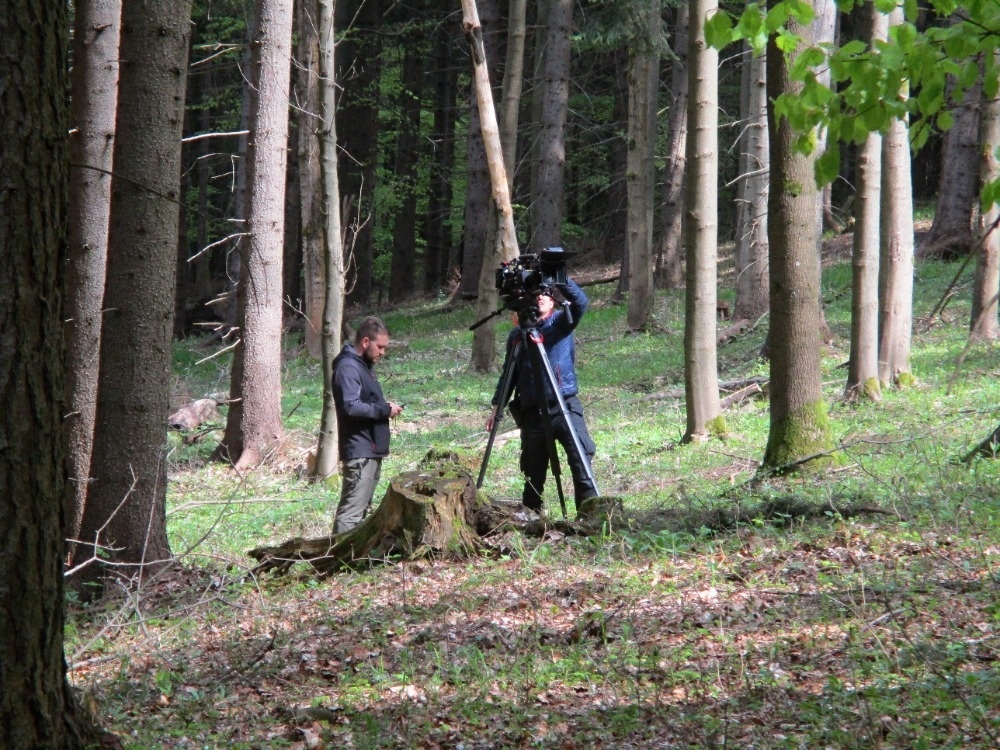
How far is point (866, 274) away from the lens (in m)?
10.6

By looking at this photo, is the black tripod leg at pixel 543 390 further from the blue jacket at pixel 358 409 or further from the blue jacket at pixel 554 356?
the blue jacket at pixel 358 409

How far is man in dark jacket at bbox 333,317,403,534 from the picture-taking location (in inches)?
291

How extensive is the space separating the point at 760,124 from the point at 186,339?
661 inches

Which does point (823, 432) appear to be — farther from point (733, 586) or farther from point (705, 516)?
point (733, 586)

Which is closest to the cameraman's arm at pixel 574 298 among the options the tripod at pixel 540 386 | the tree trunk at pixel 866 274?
the tripod at pixel 540 386

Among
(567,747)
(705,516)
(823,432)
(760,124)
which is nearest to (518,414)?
(705,516)

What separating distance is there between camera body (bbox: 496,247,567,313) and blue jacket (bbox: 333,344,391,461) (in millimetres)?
1241

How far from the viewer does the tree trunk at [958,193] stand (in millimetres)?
19453

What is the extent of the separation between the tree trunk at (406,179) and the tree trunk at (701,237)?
1940 cm

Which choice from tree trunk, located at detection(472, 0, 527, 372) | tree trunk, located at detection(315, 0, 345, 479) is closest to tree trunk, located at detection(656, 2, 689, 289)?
tree trunk, located at detection(472, 0, 527, 372)

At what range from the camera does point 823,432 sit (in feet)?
24.1

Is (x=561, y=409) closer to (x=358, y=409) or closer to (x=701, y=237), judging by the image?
(x=358, y=409)

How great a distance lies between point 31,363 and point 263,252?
906 centimetres

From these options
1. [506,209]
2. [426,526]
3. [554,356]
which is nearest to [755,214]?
[506,209]
